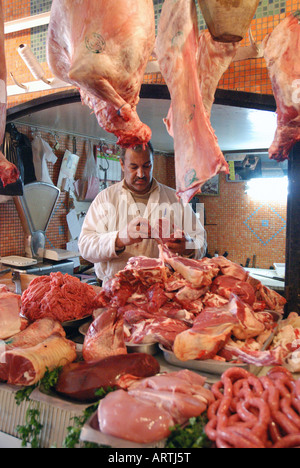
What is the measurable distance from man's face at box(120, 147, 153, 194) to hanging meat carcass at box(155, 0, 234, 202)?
4.76 ft

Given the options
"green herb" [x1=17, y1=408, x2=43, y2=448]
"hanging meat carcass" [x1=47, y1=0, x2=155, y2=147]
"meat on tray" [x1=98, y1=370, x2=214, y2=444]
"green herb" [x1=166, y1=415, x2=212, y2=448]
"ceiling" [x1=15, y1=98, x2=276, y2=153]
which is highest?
"ceiling" [x1=15, y1=98, x2=276, y2=153]

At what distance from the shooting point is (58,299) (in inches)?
86.8

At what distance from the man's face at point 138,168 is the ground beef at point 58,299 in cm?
147

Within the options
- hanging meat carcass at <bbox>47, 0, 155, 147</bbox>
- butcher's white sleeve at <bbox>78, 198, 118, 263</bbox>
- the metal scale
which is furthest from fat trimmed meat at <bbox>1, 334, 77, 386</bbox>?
the metal scale

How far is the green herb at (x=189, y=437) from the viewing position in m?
1.17

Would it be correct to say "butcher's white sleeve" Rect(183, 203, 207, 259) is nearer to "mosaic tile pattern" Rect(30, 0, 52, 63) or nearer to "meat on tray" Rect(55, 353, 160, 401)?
"meat on tray" Rect(55, 353, 160, 401)

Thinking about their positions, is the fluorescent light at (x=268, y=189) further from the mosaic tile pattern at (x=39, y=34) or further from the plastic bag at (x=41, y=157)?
the mosaic tile pattern at (x=39, y=34)

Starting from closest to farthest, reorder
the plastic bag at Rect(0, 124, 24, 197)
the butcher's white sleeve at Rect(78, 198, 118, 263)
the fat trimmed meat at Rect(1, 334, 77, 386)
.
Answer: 1. the fat trimmed meat at Rect(1, 334, 77, 386)
2. the butcher's white sleeve at Rect(78, 198, 118, 263)
3. the plastic bag at Rect(0, 124, 24, 197)

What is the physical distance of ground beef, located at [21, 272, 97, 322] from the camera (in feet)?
7.02

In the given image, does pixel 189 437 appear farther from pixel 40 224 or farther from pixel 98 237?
pixel 40 224

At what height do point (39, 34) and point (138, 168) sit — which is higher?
point (39, 34)

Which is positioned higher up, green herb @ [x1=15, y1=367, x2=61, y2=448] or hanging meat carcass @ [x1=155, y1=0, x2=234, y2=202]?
Answer: hanging meat carcass @ [x1=155, y1=0, x2=234, y2=202]

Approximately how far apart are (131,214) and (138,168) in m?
0.46

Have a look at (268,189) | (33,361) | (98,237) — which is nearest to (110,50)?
(33,361)
